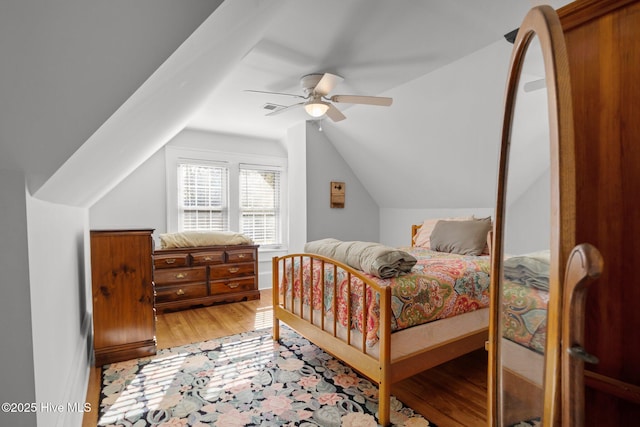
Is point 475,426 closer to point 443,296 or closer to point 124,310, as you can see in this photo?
point 443,296

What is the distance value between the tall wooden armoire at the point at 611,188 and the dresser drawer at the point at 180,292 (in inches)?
155

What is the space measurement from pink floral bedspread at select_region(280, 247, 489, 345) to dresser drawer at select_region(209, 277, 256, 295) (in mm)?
1896

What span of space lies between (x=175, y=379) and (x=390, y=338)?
5.20ft

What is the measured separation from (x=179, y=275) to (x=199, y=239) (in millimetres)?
509

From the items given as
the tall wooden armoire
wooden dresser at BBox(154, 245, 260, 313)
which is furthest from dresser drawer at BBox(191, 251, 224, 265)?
the tall wooden armoire

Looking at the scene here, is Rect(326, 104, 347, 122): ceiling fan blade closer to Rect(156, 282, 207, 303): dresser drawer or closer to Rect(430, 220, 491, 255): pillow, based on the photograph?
Rect(430, 220, 491, 255): pillow

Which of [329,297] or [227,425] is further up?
[329,297]

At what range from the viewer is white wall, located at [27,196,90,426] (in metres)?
0.99

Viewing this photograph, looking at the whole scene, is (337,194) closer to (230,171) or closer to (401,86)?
(230,171)

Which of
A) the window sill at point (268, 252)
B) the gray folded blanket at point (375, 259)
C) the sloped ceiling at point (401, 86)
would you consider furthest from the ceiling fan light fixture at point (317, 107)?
the window sill at point (268, 252)

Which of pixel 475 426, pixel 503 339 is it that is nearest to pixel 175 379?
pixel 475 426

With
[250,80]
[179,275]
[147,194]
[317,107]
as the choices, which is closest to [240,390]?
[179,275]

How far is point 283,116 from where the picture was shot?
4.04 meters

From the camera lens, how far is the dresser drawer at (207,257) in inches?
156
